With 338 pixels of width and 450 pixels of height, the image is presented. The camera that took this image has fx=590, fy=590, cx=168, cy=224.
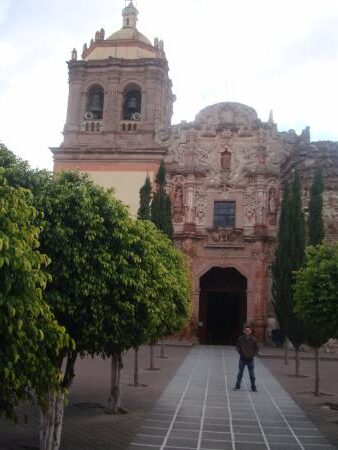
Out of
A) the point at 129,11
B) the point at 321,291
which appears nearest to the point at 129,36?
the point at 129,11

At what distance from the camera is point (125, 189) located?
3052 centimetres

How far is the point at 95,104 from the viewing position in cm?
3284

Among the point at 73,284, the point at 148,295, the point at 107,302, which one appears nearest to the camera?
the point at 73,284

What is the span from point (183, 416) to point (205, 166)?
69.2 feet

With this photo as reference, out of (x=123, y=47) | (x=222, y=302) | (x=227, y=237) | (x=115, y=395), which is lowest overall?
(x=115, y=395)

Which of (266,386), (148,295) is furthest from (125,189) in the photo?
(148,295)

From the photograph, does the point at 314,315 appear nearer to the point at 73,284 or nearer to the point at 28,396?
the point at 73,284

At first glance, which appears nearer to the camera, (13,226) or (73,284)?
(13,226)

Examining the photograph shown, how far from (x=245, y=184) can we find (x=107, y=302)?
23.4 meters

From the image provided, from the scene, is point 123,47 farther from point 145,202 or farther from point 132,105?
point 145,202

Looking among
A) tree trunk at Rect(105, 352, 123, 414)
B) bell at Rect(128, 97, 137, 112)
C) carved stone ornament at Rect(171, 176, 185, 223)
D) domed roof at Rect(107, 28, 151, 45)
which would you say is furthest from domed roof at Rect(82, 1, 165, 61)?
tree trunk at Rect(105, 352, 123, 414)

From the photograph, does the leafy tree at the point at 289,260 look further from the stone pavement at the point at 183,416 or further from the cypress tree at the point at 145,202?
the cypress tree at the point at 145,202

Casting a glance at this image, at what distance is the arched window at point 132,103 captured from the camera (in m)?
32.4

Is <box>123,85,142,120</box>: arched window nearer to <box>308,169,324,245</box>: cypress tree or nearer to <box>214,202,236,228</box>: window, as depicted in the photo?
<box>214,202,236,228</box>: window
